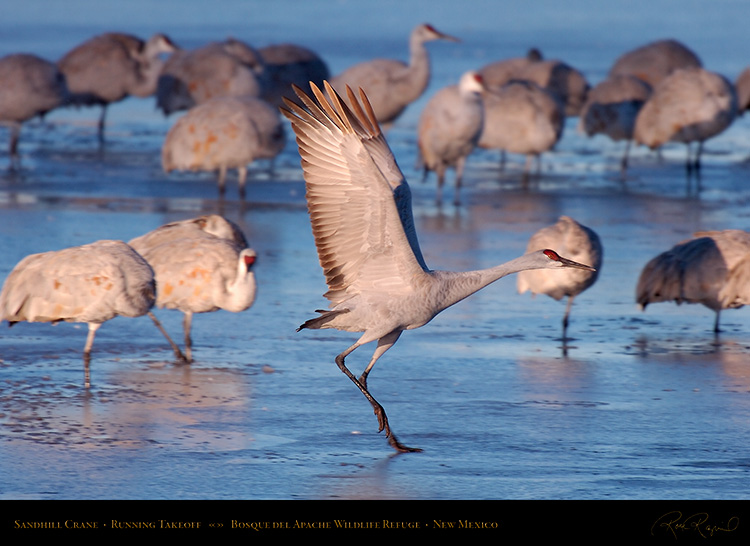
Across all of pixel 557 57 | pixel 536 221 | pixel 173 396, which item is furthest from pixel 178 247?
pixel 557 57

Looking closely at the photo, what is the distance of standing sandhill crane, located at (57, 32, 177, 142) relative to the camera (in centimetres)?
2022

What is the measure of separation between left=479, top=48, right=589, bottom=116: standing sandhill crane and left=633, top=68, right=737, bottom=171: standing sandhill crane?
3.55 meters

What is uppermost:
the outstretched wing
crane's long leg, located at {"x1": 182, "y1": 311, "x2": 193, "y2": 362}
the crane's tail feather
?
the outstretched wing

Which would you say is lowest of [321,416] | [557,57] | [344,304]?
[557,57]

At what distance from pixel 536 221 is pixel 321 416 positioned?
256 inches

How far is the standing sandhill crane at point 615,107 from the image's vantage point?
59.7ft

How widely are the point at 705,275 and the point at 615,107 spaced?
1032 cm

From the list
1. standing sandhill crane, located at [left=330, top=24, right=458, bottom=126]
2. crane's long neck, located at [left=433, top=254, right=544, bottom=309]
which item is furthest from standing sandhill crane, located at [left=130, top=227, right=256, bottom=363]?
standing sandhill crane, located at [left=330, top=24, right=458, bottom=126]

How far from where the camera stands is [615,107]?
18.3 metres

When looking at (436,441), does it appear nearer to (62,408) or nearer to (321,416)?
(321,416)

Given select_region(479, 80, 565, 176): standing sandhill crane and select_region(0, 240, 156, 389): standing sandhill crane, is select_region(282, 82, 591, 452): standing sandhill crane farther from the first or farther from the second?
select_region(479, 80, 565, 176): standing sandhill crane

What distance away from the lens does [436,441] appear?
6012 millimetres

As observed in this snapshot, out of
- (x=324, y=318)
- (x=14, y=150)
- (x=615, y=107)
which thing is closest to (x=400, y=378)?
(x=324, y=318)

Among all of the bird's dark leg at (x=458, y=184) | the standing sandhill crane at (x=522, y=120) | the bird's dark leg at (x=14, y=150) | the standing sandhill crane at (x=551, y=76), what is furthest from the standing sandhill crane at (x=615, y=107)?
the bird's dark leg at (x=14, y=150)
